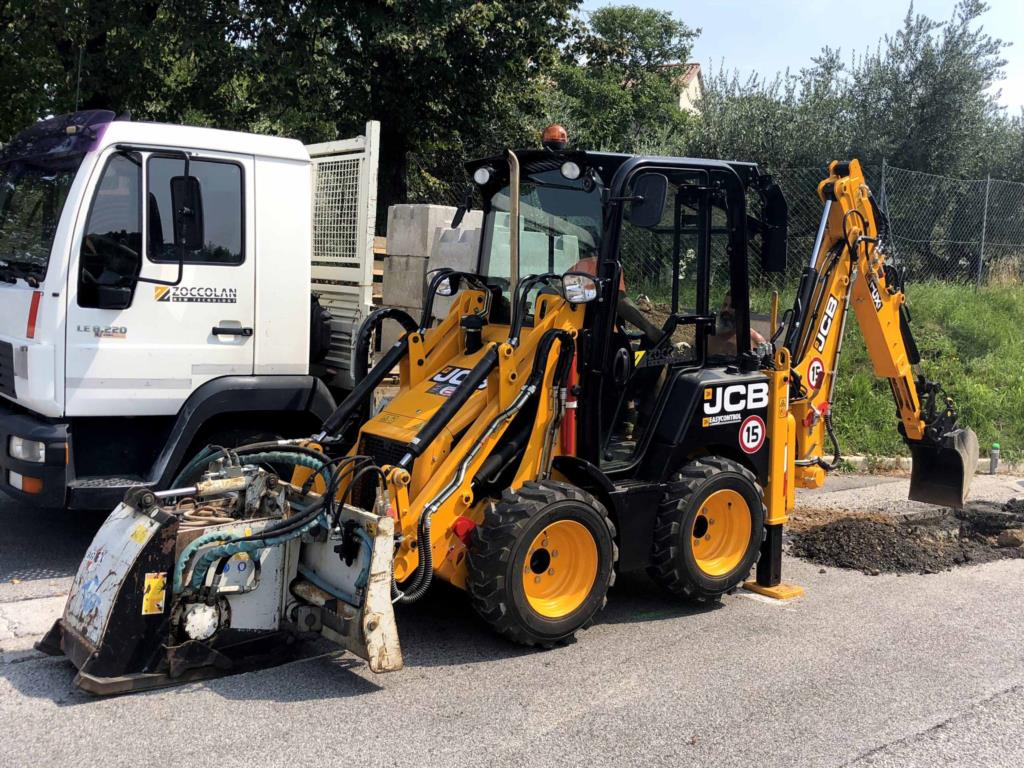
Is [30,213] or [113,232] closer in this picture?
[113,232]

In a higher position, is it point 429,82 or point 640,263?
point 429,82

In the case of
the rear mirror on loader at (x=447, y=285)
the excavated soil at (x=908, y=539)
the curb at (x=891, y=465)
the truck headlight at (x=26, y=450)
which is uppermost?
the rear mirror on loader at (x=447, y=285)

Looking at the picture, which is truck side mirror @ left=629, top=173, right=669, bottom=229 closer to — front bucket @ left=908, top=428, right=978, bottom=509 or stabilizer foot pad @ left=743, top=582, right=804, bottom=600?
stabilizer foot pad @ left=743, top=582, right=804, bottom=600

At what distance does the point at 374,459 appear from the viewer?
202 inches

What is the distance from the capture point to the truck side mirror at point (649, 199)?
499 centimetres

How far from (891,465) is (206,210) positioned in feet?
24.5

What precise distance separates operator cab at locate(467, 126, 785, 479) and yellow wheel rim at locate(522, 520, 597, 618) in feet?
1.67

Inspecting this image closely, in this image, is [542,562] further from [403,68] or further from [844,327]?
[403,68]

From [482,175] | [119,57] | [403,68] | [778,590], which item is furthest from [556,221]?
[403,68]

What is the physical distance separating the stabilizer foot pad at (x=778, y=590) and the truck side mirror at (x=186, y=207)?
13.5 ft

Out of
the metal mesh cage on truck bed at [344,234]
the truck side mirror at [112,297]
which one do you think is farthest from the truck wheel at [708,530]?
the truck side mirror at [112,297]

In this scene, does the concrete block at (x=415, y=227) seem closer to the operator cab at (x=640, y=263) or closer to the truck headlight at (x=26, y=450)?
the operator cab at (x=640, y=263)

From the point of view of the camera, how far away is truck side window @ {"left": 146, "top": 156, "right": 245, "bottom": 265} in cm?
577

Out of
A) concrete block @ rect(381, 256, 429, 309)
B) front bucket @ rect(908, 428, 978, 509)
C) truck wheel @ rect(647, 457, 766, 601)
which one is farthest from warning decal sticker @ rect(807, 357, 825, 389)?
concrete block @ rect(381, 256, 429, 309)
